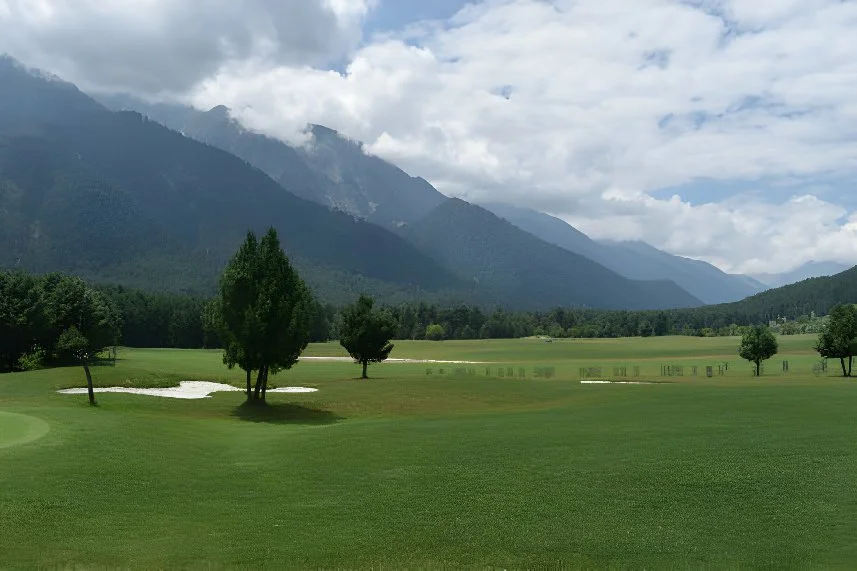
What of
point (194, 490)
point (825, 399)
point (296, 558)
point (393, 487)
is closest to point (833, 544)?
point (393, 487)

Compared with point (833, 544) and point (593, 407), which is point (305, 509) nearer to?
point (833, 544)

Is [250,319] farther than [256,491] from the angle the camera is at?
Yes

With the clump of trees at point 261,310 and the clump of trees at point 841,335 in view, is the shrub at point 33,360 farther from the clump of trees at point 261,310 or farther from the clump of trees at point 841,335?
the clump of trees at point 841,335

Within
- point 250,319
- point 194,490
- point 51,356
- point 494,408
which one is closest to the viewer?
point 194,490

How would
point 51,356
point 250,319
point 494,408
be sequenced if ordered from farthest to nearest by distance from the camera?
1. point 51,356
2. point 494,408
3. point 250,319

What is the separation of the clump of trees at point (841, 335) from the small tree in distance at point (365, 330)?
46.8 m

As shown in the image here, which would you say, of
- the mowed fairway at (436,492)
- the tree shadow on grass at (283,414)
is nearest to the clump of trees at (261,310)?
the tree shadow on grass at (283,414)

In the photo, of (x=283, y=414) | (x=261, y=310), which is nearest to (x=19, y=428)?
(x=283, y=414)

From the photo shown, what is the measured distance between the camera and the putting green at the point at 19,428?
24581 millimetres

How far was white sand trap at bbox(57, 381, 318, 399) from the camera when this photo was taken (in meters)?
50.2

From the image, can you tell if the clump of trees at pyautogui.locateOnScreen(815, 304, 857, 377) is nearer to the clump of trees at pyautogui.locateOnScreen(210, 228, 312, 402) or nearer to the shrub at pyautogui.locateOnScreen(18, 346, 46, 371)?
the clump of trees at pyautogui.locateOnScreen(210, 228, 312, 402)

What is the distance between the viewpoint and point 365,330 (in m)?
68.6

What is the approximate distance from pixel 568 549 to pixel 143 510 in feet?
39.5

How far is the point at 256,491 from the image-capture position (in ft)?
68.3
